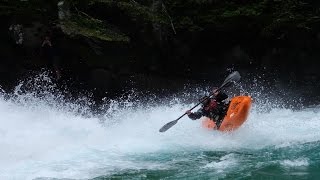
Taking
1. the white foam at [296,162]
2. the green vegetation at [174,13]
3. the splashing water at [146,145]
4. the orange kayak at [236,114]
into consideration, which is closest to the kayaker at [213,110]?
the orange kayak at [236,114]

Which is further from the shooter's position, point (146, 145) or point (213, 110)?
point (213, 110)

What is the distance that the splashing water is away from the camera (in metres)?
6.18

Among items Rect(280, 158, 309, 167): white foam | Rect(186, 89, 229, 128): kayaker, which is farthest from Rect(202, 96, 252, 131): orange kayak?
Rect(280, 158, 309, 167): white foam

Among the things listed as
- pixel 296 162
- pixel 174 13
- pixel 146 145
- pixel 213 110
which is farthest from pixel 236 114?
pixel 174 13

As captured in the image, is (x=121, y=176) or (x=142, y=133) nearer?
(x=121, y=176)

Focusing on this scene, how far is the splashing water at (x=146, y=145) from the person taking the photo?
6184mm

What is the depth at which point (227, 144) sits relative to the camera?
25.4ft

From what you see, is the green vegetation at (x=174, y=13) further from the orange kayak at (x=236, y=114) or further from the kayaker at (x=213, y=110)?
the orange kayak at (x=236, y=114)

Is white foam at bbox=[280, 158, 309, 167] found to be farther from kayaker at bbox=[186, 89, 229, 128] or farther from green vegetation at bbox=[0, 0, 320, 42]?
green vegetation at bbox=[0, 0, 320, 42]

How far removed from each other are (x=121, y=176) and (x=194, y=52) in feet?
25.9

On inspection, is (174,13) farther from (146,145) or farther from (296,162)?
(296,162)

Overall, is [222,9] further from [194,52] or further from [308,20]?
[308,20]

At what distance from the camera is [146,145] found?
800 cm

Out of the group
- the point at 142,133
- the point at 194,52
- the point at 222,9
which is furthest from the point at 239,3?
the point at 142,133
